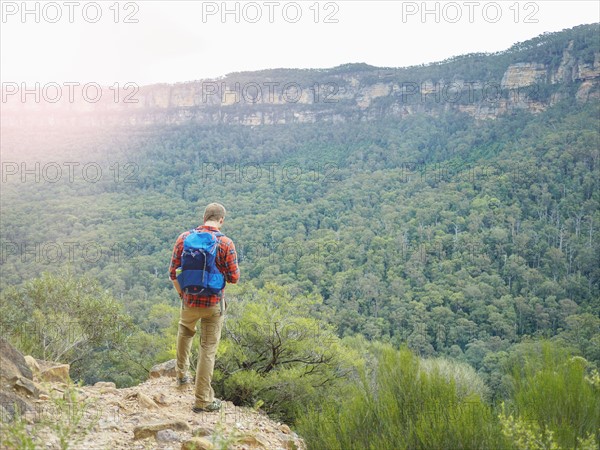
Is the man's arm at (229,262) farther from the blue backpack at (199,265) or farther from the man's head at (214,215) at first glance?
the man's head at (214,215)

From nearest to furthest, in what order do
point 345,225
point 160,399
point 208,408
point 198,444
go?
point 198,444
point 208,408
point 160,399
point 345,225

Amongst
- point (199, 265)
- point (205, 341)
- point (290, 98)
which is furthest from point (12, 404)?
point (290, 98)

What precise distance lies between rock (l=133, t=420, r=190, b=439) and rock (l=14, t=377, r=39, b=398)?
3.48ft

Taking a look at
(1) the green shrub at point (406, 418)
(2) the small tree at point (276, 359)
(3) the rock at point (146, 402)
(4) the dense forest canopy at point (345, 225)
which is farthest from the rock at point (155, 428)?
(4) the dense forest canopy at point (345, 225)

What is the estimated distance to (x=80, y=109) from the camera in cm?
7550

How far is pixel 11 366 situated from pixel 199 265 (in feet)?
5.78

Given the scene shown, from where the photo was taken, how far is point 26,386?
157 inches

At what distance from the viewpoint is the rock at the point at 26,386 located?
393cm

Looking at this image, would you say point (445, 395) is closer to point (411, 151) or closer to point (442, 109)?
point (411, 151)

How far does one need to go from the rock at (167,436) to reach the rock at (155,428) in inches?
2.3

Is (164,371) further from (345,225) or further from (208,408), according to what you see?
(345,225)

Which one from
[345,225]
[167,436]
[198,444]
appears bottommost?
[345,225]

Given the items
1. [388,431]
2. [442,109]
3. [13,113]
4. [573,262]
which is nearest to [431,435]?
[388,431]

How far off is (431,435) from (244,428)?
198 centimetres
